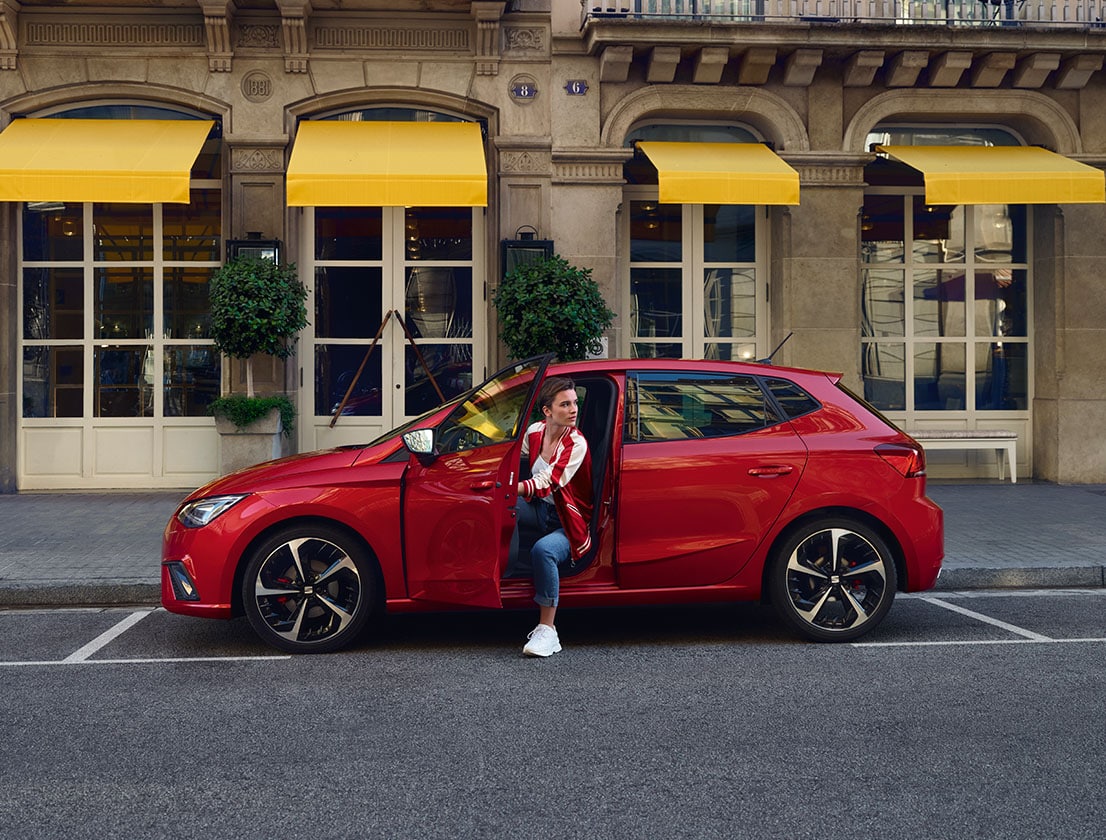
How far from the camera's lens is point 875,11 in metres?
13.8

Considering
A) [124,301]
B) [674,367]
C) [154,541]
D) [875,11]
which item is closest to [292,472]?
[674,367]

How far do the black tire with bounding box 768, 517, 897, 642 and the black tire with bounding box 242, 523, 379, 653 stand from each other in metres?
2.28

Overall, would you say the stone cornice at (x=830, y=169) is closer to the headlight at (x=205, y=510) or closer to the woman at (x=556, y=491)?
the woman at (x=556, y=491)

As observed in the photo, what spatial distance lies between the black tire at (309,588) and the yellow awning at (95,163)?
22.2ft

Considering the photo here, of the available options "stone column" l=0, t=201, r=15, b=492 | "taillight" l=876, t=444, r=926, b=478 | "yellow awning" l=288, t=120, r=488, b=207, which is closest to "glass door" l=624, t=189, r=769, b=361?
"yellow awning" l=288, t=120, r=488, b=207

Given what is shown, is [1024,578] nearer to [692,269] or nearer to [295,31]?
[692,269]

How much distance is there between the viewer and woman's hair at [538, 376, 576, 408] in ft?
20.6

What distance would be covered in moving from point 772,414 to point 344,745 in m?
3.16

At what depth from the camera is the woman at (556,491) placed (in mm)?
6211

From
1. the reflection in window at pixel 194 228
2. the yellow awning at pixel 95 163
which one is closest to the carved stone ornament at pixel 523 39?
the yellow awning at pixel 95 163

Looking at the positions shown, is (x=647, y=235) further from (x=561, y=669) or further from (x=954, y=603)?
(x=561, y=669)

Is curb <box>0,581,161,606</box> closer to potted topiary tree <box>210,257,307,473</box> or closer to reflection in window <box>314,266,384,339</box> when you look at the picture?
potted topiary tree <box>210,257,307,473</box>

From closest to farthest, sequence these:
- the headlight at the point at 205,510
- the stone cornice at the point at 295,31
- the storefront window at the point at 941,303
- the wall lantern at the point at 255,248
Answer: the headlight at the point at 205,510 < the stone cornice at the point at 295,31 < the wall lantern at the point at 255,248 < the storefront window at the point at 941,303

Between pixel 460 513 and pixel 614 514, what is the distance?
0.85 m
